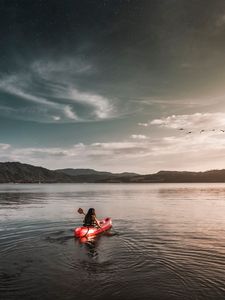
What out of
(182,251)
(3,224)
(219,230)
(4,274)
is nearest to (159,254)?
(182,251)

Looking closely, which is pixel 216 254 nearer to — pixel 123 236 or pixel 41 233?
pixel 123 236

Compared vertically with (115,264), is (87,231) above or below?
above

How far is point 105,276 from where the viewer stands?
18.1 m

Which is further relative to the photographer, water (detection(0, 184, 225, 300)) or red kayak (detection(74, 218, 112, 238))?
red kayak (detection(74, 218, 112, 238))

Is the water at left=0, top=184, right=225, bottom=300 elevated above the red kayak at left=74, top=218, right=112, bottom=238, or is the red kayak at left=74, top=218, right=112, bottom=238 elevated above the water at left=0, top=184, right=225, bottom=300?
the red kayak at left=74, top=218, right=112, bottom=238

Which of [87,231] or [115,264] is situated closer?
[115,264]

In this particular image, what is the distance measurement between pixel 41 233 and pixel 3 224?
8492 mm

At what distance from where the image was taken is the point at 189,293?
15.8 m

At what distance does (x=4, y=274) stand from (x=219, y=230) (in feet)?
80.2

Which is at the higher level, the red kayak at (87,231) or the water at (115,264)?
the red kayak at (87,231)

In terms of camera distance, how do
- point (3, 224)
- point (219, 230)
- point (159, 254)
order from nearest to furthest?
point (159, 254) < point (219, 230) < point (3, 224)

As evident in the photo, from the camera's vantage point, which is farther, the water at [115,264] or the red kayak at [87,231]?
the red kayak at [87,231]

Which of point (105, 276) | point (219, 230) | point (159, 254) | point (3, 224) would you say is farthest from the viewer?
point (3, 224)

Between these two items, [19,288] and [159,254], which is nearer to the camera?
[19,288]
